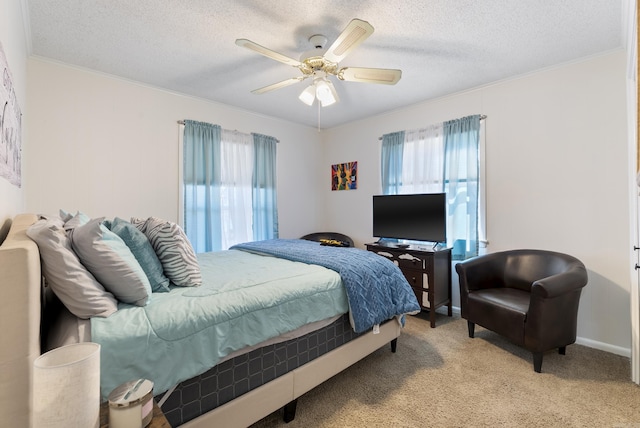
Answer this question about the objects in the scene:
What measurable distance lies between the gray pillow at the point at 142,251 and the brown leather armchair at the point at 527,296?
2571 millimetres

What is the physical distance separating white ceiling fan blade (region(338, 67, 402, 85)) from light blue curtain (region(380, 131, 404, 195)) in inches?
72.1

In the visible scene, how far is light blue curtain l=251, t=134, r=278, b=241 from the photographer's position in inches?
169

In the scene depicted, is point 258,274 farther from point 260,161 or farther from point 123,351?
point 260,161

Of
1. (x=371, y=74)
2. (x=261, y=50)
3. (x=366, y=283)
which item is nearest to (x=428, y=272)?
(x=366, y=283)

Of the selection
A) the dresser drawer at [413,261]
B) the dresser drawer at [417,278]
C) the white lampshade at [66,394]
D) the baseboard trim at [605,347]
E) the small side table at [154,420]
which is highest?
the white lampshade at [66,394]

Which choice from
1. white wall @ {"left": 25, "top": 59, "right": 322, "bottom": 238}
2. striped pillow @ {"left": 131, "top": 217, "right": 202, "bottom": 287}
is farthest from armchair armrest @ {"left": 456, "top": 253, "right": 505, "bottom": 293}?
white wall @ {"left": 25, "top": 59, "right": 322, "bottom": 238}

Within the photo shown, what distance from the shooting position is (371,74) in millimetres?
2342

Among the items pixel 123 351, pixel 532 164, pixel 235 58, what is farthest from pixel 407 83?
pixel 123 351

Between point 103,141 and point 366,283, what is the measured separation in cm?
302

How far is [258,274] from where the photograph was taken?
203 centimetres

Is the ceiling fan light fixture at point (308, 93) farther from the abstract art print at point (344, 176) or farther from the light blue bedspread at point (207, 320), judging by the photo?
the abstract art print at point (344, 176)

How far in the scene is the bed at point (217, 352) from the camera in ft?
2.96

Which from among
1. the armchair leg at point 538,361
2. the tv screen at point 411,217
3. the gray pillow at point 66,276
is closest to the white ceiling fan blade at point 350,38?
the gray pillow at point 66,276

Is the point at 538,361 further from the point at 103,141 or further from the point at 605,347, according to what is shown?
the point at 103,141
